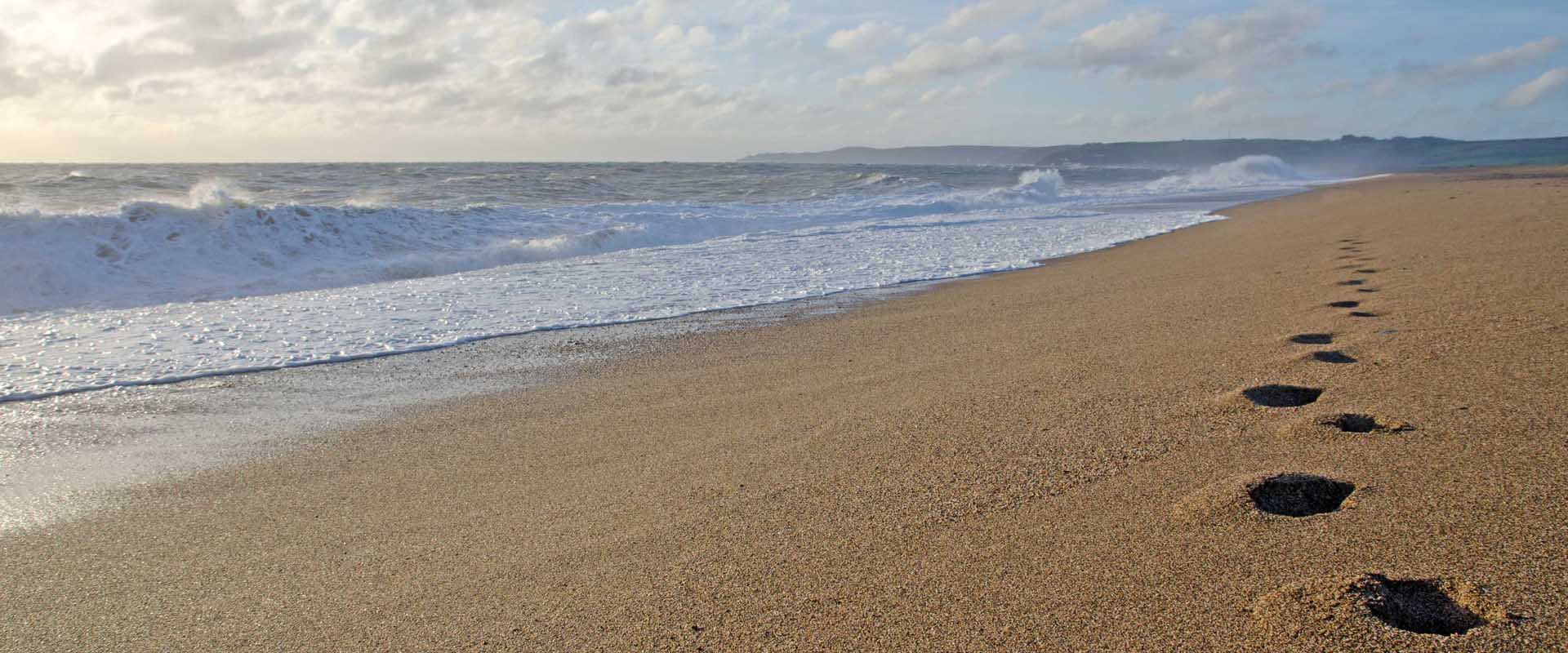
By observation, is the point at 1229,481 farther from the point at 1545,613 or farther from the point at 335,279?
the point at 335,279

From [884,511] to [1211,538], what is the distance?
85cm

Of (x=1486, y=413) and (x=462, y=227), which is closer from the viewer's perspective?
(x=1486, y=413)

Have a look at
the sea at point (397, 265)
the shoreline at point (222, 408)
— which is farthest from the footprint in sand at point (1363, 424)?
the sea at point (397, 265)

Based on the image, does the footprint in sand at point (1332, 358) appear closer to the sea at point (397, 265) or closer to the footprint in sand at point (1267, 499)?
the footprint in sand at point (1267, 499)

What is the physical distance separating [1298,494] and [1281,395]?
1166 mm

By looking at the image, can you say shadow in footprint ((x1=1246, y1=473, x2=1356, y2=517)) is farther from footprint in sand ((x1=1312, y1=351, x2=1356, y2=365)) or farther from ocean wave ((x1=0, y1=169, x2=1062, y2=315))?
ocean wave ((x1=0, y1=169, x2=1062, y2=315))

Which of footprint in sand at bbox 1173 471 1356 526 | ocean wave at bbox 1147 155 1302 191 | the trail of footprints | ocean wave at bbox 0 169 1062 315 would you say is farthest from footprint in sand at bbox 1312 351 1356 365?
ocean wave at bbox 1147 155 1302 191

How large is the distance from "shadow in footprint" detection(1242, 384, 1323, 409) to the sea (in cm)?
453

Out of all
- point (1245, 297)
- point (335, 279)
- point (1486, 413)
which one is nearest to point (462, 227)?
point (335, 279)

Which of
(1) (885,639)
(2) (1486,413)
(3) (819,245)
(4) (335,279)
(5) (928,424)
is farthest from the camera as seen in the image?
(3) (819,245)

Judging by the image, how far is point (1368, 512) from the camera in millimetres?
2170

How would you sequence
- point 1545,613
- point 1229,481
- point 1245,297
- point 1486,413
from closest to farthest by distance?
point 1545,613, point 1229,481, point 1486,413, point 1245,297

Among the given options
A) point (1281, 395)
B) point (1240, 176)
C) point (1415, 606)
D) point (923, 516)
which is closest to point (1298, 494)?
point (1415, 606)

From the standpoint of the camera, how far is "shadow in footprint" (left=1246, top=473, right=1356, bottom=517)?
231cm
